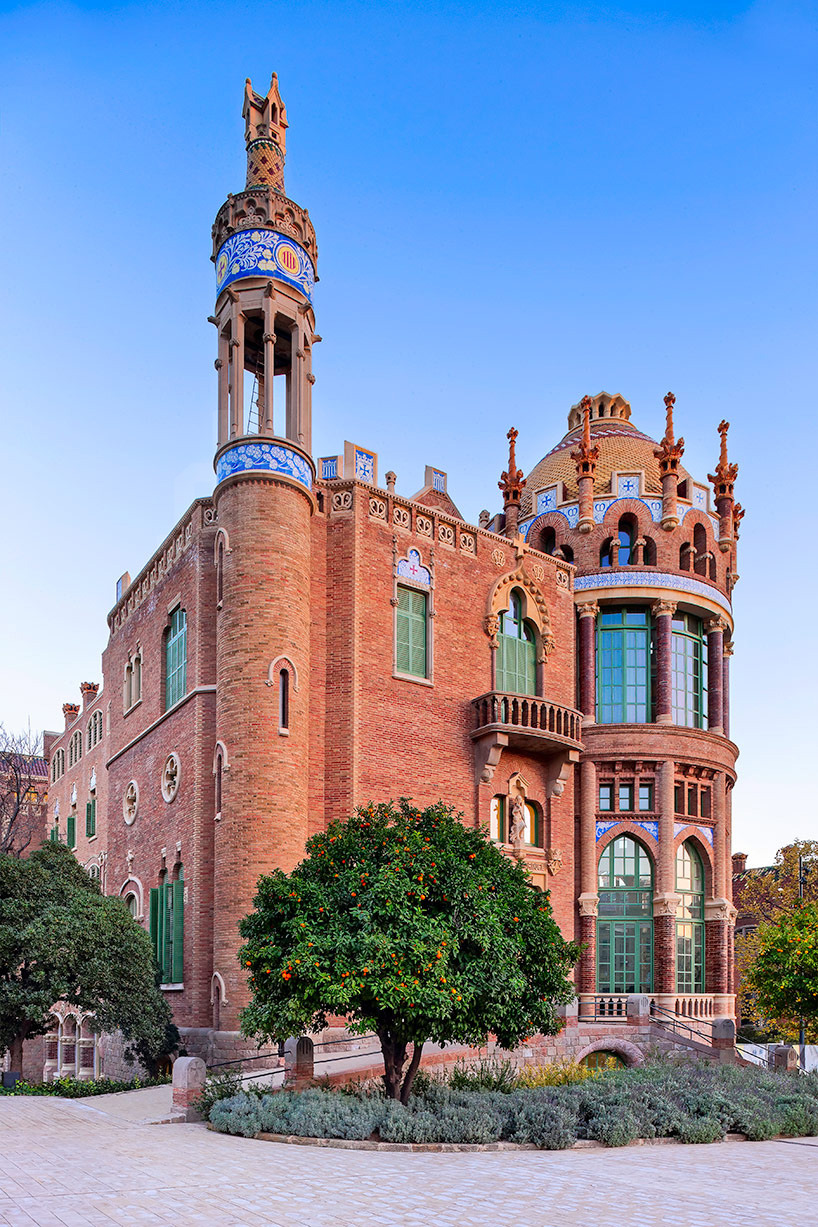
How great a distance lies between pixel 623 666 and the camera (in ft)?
100

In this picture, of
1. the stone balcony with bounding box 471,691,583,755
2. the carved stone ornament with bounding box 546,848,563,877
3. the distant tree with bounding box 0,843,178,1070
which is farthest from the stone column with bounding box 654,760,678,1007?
the distant tree with bounding box 0,843,178,1070

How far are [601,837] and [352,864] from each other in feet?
46.5

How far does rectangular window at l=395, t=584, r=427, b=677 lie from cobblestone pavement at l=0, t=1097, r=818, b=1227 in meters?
12.3

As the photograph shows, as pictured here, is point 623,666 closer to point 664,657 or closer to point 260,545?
point 664,657

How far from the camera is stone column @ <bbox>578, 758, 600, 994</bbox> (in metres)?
28.2

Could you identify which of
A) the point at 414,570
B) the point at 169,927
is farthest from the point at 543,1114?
the point at 414,570

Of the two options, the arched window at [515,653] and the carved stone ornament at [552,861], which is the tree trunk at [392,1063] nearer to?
the carved stone ornament at [552,861]

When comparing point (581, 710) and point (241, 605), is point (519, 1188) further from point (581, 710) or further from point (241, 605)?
point (581, 710)

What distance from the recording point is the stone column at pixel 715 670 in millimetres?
31438

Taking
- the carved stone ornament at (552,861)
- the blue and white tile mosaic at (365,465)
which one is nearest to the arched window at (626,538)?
the carved stone ornament at (552,861)

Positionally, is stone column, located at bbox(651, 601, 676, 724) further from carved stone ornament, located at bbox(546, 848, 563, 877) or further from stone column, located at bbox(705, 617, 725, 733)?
carved stone ornament, located at bbox(546, 848, 563, 877)

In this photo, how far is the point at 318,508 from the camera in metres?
25.0

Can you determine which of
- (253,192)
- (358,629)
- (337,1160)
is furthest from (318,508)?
(337,1160)

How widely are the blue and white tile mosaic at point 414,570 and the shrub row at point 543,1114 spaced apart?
11903 millimetres
